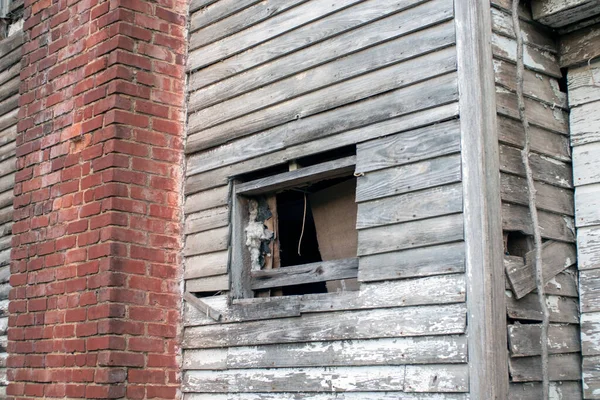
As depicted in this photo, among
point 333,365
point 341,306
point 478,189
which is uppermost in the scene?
point 478,189

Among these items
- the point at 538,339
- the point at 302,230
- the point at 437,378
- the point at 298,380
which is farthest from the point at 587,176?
the point at 298,380

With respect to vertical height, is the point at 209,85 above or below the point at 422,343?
above

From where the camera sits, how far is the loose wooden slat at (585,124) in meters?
4.59

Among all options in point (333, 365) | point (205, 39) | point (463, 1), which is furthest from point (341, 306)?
point (205, 39)

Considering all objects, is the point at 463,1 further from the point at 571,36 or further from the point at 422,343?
the point at 422,343

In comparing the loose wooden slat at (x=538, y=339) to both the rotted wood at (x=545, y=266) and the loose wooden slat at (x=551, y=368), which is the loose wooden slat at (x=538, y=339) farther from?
the rotted wood at (x=545, y=266)

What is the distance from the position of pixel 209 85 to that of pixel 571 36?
2.35 meters

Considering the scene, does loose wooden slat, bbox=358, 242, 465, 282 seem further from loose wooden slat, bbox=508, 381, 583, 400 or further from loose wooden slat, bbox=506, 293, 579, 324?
loose wooden slat, bbox=508, 381, 583, 400

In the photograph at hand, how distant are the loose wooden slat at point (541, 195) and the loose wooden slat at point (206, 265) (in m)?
1.90

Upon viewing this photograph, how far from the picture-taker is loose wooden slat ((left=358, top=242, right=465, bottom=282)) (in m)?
4.14

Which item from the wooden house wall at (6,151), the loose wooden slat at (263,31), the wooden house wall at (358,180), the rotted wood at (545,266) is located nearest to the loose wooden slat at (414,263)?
the wooden house wall at (358,180)

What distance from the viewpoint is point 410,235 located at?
14.3 ft

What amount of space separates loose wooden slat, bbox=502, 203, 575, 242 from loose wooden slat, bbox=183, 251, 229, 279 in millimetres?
1891

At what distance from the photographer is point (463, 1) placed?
4.33 meters
